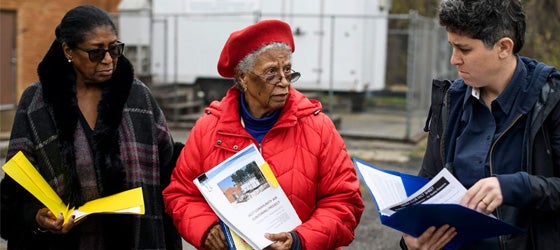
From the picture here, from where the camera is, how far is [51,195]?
299 centimetres

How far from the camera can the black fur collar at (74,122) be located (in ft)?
10.2

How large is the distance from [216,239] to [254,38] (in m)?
0.82

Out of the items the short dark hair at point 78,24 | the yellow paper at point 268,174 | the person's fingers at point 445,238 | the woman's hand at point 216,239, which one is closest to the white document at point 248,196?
the yellow paper at point 268,174

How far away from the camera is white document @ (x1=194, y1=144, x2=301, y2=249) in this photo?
107 inches

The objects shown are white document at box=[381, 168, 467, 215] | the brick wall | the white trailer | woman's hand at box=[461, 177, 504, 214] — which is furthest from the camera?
the brick wall

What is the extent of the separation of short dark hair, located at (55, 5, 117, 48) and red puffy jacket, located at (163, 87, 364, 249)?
697 mm

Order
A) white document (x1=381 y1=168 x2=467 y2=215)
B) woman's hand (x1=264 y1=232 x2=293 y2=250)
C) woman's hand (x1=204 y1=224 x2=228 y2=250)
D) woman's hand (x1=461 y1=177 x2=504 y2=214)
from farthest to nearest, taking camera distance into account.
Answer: woman's hand (x1=204 y1=224 x2=228 y2=250)
woman's hand (x1=264 y1=232 x2=293 y2=250)
white document (x1=381 y1=168 x2=467 y2=215)
woman's hand (x1=461 y1=177 x2=504 y2=214)

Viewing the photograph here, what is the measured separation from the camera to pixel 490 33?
2414 mm

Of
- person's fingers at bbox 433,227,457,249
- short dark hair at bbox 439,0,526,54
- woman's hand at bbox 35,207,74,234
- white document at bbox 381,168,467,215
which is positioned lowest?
woman's hand at bbox 35,207,74,234

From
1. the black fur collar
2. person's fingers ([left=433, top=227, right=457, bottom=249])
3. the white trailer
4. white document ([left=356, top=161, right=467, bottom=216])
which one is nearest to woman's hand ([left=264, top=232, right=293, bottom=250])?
white document ([left=356, top=161, right=467, bottom=216])

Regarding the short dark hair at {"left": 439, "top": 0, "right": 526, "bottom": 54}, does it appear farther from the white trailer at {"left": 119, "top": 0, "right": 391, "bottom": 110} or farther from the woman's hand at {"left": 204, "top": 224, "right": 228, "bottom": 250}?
the white trailer at {"left": 119, "top": 0, "right": 391, "bottom": 110}

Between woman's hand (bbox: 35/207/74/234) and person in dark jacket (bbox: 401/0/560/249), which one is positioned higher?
person in dark jacket (bbox: 401/0/560/249)

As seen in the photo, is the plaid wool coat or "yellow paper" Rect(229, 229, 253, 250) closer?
"yellow paper" Rect(229, 229, 253, 250)

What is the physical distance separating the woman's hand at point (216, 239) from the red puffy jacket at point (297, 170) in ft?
0.08
